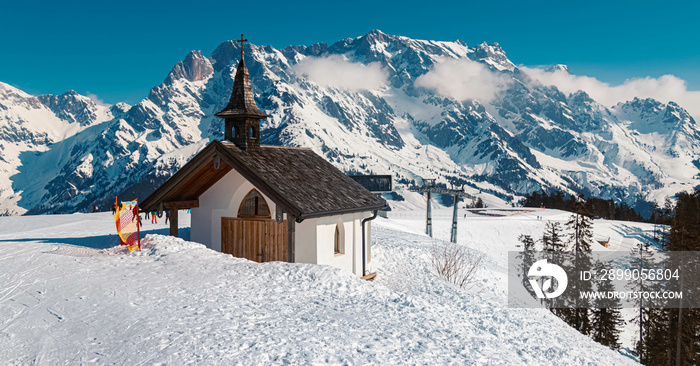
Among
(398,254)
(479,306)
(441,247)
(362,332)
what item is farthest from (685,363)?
(362,332)

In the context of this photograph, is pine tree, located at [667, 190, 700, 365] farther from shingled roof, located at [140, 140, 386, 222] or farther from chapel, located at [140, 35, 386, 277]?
chapel, located at [140, 35, 386, 277]

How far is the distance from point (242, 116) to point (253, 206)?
395cm

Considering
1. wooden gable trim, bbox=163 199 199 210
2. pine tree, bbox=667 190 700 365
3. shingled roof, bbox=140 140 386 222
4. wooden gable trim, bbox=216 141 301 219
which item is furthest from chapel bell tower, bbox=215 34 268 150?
pine tree, bbox=667 190 700 365

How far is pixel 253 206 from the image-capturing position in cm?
1953

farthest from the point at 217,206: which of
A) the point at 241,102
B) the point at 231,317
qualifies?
the point at 231,317

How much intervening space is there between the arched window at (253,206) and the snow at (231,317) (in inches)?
96.3

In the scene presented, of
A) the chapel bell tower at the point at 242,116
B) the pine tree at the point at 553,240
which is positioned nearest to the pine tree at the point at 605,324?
the pine tree at the point at 553,240

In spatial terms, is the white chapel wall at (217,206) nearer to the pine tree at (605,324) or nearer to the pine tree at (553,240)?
the pine tree at (553,240)

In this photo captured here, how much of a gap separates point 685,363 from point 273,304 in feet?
114

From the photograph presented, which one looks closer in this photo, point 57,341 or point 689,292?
point 57,341

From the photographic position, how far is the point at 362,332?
11.4m

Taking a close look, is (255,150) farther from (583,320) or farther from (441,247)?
(583,320)

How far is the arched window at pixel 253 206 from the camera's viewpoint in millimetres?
19375

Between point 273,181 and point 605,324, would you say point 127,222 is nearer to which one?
point 273,181
